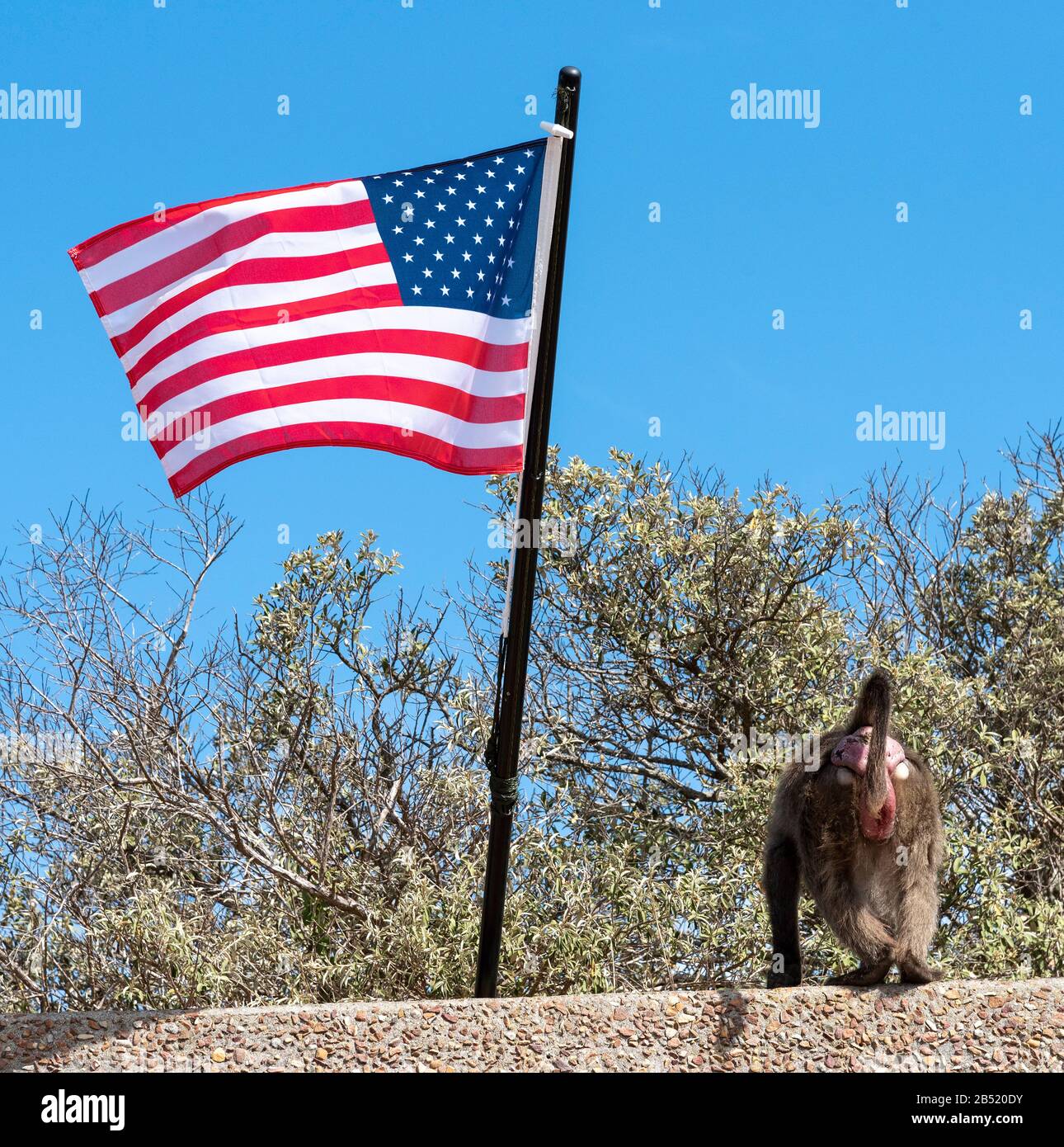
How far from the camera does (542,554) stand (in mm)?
11812

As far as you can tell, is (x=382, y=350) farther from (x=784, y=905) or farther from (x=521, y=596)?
(x=784, y=905)

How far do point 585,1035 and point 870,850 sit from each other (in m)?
1.60

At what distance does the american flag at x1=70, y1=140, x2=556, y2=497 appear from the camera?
602 cm

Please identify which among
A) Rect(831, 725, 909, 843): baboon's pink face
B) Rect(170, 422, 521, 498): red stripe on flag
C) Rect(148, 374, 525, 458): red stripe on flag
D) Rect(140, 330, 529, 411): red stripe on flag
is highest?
Rect(140, 330, 529, 411): red stripe on flag

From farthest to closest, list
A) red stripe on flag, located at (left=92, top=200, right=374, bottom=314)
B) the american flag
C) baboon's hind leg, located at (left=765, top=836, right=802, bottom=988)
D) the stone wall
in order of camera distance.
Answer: baboon's hind leg, located at (left=765, top=836, right=802, bottom=988), red stripe on flag, located at (left=92, top=200, right=374, bottom=314), the american flag, the stone wall

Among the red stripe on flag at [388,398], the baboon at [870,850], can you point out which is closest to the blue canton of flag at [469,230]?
the red stripe on flag at [388,398]

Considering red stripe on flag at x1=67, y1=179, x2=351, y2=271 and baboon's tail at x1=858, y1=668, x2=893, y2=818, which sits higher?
red stripe on flag at x1=67, y1=179, x2=351, y2=271

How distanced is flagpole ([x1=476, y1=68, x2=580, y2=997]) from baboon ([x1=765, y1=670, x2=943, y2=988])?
1479 mm

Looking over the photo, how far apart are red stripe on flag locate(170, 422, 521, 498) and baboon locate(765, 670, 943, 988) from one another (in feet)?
6.67

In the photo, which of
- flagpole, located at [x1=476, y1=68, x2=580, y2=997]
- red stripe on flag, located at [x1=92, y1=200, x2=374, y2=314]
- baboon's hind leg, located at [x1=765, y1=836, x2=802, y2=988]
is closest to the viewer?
flagpole, located at [x1=476, y1=68, x2=580, y2=997]

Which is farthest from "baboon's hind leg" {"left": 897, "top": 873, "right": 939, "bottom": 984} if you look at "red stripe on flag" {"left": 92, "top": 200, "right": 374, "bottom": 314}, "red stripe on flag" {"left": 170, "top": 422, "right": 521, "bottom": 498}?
"red stripe on flag" {"left": 92, "top": 200, "right": 374, "bottom": 314}

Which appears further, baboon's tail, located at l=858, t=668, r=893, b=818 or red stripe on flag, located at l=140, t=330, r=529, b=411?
red stripe on flag, located at l=140, t=330, r=529, b=411

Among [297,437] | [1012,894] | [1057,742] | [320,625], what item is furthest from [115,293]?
[1057,742]

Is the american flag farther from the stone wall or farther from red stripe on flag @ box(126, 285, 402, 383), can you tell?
the stone wall
